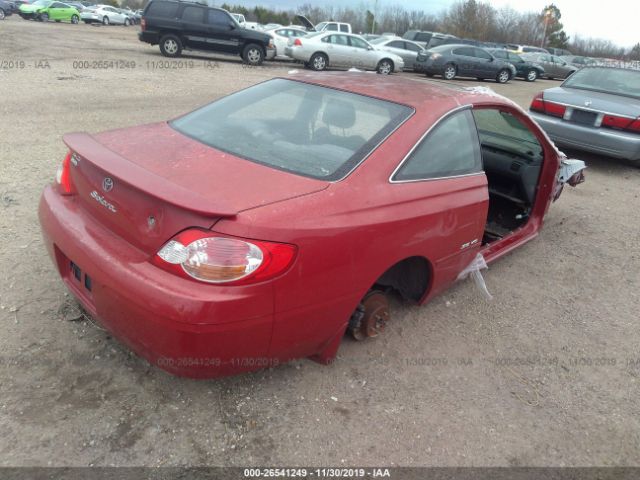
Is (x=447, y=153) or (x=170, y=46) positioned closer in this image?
(x=447, y=153)

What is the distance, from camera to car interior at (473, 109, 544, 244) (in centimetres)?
421

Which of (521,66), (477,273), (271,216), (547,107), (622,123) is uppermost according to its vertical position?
(521,66)

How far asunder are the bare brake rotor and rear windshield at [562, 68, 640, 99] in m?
6.92

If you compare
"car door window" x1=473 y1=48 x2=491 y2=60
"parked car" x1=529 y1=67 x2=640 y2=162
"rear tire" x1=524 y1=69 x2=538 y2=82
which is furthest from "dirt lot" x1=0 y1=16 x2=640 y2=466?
"rear tire" x1=524 y1=69 x2=538 y2=82

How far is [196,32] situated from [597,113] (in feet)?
43.1

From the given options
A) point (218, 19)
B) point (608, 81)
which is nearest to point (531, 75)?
point (218, 19)

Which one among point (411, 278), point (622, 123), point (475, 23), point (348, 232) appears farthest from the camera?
point (475, 23)

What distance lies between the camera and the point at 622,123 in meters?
6.87

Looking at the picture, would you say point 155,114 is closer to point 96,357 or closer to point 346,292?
point 96,357

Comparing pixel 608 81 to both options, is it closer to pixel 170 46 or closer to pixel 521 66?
pixel 170 46

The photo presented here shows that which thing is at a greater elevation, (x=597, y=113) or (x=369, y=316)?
(x=597, y=113)

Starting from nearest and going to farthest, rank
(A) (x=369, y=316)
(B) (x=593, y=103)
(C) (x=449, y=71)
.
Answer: (A) (x=369, y=316) < (B) (x=593, y=103) < (C) (x=449, y=71)

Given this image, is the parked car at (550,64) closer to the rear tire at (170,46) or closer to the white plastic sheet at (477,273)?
the rear tire at (170,46)

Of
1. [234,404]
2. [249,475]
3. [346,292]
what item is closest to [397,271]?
[346,292]
